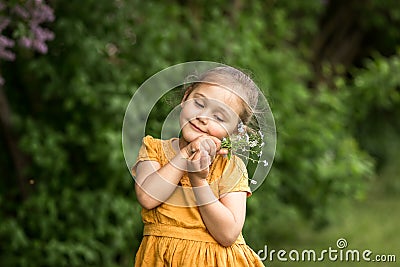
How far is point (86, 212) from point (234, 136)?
106 inches

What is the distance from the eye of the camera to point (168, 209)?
7.19 ft

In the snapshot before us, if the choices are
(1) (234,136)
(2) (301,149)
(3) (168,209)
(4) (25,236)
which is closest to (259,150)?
(1) (234,136)

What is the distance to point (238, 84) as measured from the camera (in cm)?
217

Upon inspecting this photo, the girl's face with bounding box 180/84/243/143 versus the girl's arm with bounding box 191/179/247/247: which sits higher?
the girl's face with bounding box 180/84/243/143

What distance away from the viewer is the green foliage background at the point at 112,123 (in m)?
4.54

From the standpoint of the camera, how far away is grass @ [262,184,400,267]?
5.85m

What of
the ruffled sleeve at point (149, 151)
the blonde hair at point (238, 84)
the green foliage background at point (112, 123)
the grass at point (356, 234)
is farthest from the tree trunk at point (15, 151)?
the blonde hair at point (238, 84)

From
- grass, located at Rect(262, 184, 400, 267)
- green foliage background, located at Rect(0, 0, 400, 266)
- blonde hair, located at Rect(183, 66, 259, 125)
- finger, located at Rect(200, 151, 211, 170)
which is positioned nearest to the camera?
finger, located at Rect(200, 151, 211, 170)

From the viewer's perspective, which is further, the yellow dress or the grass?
the grass

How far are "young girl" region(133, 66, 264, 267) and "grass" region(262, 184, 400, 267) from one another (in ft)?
10.8

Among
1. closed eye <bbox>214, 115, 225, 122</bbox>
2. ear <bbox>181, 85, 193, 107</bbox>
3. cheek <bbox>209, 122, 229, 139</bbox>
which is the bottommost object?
cheek <bbox>209, 122, 229, 139</bbox>

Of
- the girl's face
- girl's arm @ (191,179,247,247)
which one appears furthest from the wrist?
the girl's face

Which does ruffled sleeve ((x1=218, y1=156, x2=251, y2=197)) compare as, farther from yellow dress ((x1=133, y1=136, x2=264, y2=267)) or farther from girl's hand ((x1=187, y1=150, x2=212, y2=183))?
girl's hand ((x1=187, y1=150, x2=212, y2=183))

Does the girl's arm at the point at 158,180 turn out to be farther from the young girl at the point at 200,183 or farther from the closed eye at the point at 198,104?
the closed eye at the point at 198,104
